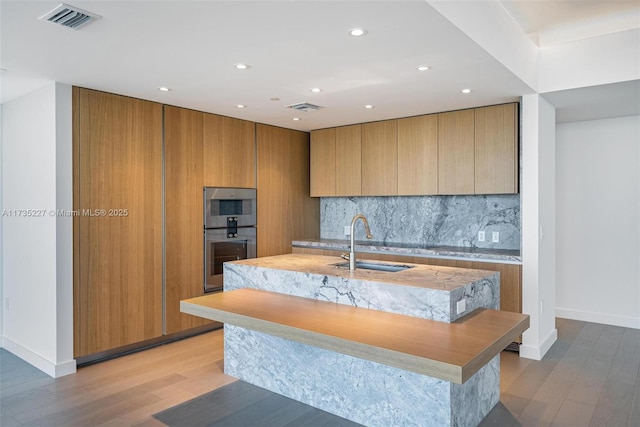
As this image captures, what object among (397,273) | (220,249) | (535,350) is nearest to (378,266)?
(397,273)

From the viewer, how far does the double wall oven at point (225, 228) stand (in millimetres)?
4742

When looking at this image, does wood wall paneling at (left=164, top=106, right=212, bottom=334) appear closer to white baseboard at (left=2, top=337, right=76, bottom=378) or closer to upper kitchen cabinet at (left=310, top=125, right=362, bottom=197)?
white baseboard at (left=2, top=337, right=76, bottom=378)

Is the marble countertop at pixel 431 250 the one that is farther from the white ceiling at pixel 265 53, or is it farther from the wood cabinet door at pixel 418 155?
the white ceiling at pixel 265 53

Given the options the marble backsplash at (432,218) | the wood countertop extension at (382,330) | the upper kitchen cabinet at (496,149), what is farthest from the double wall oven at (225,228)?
the upper kitchen cabinet at (496,149)

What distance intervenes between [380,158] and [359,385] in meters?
3.05

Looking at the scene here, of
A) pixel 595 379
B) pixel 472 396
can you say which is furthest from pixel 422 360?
pixel 595 379

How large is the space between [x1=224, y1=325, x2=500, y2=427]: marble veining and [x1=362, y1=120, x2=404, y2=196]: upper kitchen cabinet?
2.54m

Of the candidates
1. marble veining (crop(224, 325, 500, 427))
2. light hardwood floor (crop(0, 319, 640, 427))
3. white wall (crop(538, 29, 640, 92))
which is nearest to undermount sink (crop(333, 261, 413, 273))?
marble veining (crop(224, 325, 500, 427))

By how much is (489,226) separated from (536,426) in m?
2.45

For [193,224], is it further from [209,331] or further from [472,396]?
[472,396]

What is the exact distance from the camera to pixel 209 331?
4.83 m

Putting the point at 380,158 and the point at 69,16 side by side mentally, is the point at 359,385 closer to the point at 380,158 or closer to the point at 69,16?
the point at 69,16

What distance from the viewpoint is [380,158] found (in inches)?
206

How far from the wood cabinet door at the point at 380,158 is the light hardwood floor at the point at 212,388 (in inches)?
87.0
